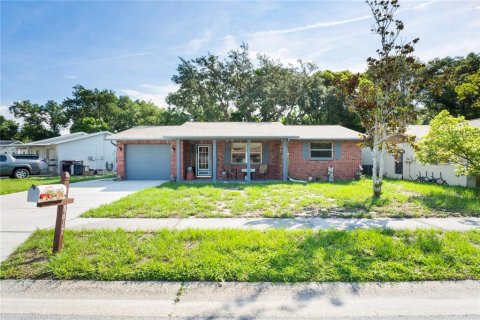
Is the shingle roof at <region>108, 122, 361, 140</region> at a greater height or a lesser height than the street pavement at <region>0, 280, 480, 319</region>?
greater

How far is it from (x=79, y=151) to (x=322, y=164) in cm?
1995

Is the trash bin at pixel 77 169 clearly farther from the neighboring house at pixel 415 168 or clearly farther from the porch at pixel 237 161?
the neighboring house at pixel 415 168

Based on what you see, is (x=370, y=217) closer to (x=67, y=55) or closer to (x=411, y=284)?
(x=411, y=284)

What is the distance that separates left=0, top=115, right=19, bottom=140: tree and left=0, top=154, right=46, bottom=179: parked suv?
1443 inches

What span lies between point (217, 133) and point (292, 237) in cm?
1020

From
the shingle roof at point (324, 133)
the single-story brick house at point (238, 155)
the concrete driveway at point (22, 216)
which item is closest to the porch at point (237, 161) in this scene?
the single-story brick house at point (238, 155)

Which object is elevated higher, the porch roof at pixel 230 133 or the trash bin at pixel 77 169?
the porch roof at pixel 230 133

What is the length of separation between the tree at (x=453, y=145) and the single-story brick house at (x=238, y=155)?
15.9 feet

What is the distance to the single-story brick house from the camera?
1550 cm

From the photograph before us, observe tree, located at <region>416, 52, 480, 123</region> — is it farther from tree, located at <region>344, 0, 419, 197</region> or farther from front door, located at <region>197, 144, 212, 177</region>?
front door, located at <region>197, 144, 212, 177</region>

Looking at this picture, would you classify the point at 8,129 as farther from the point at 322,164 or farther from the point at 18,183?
the point at 322,164

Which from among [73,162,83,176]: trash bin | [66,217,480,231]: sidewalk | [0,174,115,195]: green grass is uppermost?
[73,162,83,176]: trash bin

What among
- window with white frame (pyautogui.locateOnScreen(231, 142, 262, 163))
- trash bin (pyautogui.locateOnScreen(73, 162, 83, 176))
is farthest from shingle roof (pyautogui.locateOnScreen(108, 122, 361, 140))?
trash bin (pyautogui.locateOnScreen(73, 162, 83, 176))

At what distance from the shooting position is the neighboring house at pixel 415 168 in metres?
12.3
